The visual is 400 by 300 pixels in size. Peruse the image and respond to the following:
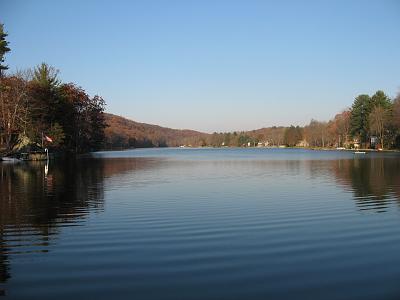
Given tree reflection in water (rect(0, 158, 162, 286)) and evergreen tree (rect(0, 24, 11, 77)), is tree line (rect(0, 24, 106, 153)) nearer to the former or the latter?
evergreen tree (rect(0, 24, 11, 77))

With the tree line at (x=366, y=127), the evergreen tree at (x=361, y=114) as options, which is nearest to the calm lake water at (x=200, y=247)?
the tree line at (x=366, y=127)

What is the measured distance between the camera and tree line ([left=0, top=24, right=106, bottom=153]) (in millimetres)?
49406

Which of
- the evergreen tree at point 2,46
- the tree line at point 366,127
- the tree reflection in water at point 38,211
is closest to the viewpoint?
the tree reflection in water at point 38,211

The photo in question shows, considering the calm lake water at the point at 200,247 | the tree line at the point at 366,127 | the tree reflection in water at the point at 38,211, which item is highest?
the tree line at the point at 366,127

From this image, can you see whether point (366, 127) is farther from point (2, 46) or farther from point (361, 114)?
point (2, 46)

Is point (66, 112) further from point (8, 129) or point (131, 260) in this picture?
point (131, 260)

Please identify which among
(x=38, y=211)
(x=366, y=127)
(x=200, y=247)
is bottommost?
(x=200, y=247)

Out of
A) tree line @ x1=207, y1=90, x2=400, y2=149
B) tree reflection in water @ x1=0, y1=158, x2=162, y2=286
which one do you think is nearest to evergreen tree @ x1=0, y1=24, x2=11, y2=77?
tree reflection in water @ x1=0, y1=158, x2=162, y2=286

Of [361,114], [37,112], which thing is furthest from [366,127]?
[37,112]

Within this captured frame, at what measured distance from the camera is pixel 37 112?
5538 centimetres

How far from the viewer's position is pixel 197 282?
22.6 ft

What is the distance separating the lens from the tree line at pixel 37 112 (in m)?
49.4

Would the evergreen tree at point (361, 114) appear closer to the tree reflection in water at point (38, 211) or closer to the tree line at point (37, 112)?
the tree line at point (37, 112)

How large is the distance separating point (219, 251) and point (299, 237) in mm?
2404
